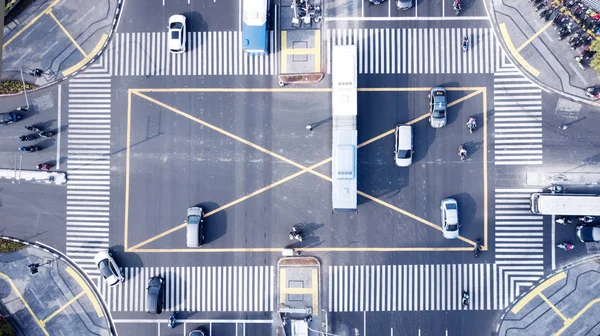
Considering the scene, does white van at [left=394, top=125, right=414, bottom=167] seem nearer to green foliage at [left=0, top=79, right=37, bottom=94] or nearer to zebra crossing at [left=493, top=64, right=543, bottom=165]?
zebra crossing at [left=493, top=64, right=543, bottom=165]

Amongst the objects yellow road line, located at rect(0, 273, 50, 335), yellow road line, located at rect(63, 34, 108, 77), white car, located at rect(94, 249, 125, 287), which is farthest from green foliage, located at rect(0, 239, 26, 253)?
yellow road line, located at rect(63, 34, 108, 77)

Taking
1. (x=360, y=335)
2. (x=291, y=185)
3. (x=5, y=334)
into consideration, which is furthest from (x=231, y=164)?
(x=5, y=334)

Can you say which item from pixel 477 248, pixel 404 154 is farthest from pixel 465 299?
pixel 404 154

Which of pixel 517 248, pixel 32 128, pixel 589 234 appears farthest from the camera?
pixel 32 128

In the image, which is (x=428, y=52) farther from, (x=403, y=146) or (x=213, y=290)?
(x=213, y=290)

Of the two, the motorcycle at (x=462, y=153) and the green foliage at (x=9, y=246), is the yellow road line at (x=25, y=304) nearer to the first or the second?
the green foliage at (x=9, y=246)

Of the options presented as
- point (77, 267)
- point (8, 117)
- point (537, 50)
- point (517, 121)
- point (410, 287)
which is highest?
point (537, 50)

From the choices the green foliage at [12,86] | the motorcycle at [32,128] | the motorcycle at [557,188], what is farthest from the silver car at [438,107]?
the green foliage at [12,86]
